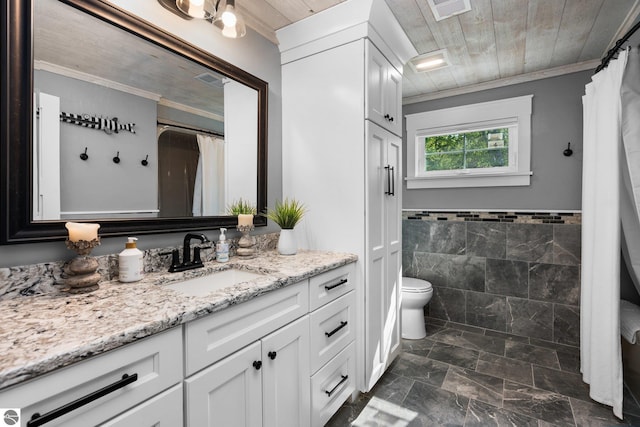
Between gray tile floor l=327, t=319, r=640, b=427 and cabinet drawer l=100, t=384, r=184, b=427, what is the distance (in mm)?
1089

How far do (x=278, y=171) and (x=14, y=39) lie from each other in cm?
137

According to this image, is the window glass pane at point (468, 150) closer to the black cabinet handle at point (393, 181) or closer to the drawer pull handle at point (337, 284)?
the black cabinet handle at point (393, 181)

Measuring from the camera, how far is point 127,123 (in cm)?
132

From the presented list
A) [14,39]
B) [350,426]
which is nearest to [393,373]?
[350,426]

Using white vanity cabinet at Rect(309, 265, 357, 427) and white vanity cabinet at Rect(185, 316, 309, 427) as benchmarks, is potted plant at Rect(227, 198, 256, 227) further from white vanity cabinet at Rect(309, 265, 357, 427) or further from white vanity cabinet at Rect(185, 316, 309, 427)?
white vanity cabinet at Rect(185, 316, 309, 427)

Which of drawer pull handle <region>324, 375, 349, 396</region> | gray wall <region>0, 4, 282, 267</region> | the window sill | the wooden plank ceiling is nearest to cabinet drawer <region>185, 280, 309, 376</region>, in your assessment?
drawer pull handle <region>324, 375, 349, 396</region>

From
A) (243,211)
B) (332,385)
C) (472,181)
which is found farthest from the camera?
(472,181)

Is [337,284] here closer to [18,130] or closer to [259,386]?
[259,386]

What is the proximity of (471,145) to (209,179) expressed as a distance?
8.51 feet

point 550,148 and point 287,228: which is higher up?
point 550,148

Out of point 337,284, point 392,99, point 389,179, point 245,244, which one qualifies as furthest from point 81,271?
point 392,99

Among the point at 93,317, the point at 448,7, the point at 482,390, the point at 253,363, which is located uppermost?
the point at 448,7

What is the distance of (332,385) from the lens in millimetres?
1637

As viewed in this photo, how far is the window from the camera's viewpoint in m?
2.79
